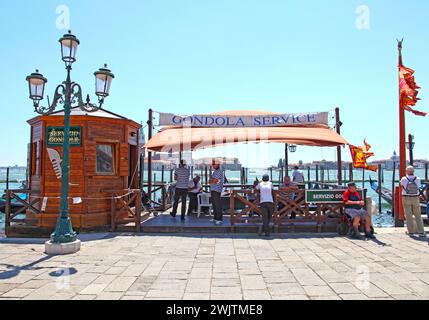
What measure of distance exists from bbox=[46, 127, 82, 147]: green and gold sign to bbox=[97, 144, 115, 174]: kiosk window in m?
0.53

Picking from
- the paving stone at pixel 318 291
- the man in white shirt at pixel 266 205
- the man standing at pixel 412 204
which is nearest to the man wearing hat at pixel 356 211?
the man standing at pixel 412 204

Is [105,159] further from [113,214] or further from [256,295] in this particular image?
[256,295]

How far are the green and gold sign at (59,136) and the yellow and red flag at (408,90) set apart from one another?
27.1 feet

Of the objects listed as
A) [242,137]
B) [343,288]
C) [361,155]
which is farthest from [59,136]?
[361,155]

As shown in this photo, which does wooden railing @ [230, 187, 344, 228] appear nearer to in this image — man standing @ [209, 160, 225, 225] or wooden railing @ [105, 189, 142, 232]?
man standing @ [209, 160, 225, 225]

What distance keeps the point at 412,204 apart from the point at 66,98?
307 inches

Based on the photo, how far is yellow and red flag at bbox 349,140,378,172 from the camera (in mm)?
12739

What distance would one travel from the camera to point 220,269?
5.16 m

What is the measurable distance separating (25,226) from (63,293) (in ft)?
16.4

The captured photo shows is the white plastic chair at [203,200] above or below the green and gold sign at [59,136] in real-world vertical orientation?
below

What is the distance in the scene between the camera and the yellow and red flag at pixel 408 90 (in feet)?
28.8

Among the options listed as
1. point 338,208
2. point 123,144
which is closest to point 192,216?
point 123,144

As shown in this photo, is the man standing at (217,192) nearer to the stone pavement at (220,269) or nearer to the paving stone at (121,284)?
the stone pavement at (220,269)

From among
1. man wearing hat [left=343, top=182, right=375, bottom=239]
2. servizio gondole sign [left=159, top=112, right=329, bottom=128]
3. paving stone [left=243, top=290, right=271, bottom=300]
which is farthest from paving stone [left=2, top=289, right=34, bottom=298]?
servizio gondole sign [left=159, top=112, right=329, bottom=128]
